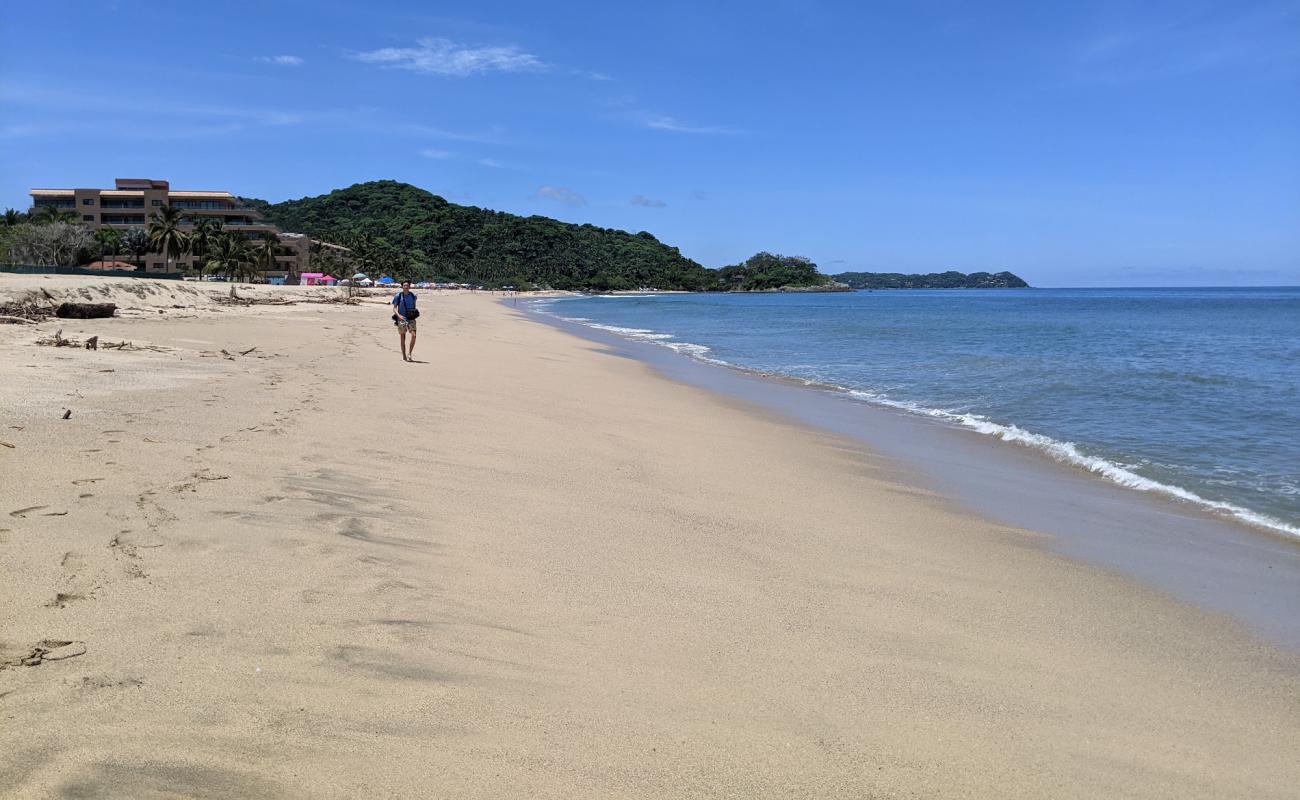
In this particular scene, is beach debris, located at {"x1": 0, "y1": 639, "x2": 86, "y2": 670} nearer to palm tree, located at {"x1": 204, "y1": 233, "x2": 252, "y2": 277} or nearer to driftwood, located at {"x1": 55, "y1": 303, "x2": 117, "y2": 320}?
driftwood, located at {"x1": 55, "y1": 303, "x2": 117, "y2": 320}

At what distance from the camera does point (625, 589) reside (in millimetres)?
4434

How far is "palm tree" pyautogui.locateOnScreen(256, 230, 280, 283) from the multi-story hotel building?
61.3 inches

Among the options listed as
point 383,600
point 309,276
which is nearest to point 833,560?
point 383,600

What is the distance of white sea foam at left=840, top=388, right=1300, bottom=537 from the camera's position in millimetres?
7371

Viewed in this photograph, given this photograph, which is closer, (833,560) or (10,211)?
(833,560)

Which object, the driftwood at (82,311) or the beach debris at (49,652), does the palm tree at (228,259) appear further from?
the beach debris at (49,652)

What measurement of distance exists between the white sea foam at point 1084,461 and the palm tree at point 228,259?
65.4 metres

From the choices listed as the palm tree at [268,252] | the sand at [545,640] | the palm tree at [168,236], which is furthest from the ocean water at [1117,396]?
the palm tree at [268,252]

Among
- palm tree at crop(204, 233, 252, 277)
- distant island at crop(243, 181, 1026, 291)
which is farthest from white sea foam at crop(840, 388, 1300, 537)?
distant island at crop(243, 181, 1026, 291)

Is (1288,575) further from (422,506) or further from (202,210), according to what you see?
(202,210)

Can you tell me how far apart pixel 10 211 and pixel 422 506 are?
90526 mm

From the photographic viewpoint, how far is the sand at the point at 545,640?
106 inches

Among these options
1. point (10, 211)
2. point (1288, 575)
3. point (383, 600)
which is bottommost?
point (1288, 575)

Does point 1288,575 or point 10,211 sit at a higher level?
point 10,211
